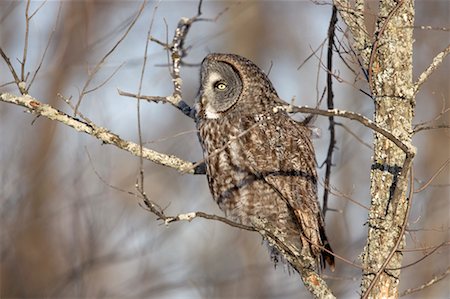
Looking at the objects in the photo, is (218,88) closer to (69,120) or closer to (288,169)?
(288,169)

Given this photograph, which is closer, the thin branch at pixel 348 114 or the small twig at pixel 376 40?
the thin branch at pixel 348 114

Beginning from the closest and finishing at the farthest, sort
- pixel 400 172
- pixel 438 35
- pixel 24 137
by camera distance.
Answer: pixel 400 172 → pixel 24 137 → pixel 438 35

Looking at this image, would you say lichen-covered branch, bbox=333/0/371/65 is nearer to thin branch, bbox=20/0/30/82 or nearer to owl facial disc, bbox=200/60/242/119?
owl facial disc, bbox=200/60/242/119

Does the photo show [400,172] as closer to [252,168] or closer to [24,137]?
[252,168]

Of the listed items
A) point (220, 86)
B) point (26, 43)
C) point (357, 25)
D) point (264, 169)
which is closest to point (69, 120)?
point (26, 43)

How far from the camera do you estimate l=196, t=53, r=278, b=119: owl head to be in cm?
460

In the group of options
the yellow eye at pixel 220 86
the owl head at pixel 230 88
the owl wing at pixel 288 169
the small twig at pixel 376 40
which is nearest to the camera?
the small twig at pixel 376 40

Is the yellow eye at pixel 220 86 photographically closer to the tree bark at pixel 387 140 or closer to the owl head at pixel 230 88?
the owl head at pixel 230 88

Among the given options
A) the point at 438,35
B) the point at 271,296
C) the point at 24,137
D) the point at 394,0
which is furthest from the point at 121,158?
the point at 438,35

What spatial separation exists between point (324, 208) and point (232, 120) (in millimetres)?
797

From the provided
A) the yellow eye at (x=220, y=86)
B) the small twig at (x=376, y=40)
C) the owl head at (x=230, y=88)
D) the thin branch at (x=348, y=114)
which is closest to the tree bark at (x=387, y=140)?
the small twig at (x=376, y=40)

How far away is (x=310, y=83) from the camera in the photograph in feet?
41.4

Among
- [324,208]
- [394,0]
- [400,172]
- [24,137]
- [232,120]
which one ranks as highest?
[24,137]

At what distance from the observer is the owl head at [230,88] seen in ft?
15.1
